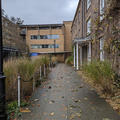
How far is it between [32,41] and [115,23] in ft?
95.0

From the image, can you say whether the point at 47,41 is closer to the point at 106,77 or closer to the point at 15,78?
the point at 15,78

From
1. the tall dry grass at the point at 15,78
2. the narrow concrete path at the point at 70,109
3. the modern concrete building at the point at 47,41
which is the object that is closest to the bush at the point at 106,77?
the narrow concrete path at the point at 70,109

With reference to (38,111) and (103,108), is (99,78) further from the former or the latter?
(38,111)

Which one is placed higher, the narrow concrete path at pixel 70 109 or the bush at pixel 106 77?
the bush at pixel 106 77

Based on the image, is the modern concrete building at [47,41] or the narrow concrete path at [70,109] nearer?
the narrow concrete path at [70,109]

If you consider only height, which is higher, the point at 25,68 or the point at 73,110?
the point at 25,68

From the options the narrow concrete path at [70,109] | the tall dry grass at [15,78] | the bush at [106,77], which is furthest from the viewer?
the bush at [106,77]

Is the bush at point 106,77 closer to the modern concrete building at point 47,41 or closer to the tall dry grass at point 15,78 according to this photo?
the tall dry grass at point 15,78

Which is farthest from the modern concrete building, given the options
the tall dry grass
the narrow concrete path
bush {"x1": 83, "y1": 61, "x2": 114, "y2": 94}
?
the narrow concrete path

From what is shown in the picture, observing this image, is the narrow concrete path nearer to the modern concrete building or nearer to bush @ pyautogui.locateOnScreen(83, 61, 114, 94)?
bush @ pyautogui.locateOnScreen(83, 61, 114, 94)

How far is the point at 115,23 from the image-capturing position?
615 cm

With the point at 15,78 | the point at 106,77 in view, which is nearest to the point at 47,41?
the point at 15,78

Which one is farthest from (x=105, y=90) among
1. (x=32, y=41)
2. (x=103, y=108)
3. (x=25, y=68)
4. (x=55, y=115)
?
(x=32, y=41)

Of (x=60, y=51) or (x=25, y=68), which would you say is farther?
(x=60, y=51)
